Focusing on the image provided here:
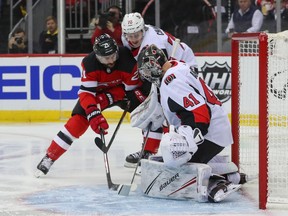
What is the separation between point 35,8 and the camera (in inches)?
327

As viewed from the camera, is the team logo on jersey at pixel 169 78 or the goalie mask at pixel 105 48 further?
the goalie mask at pixel 105 48

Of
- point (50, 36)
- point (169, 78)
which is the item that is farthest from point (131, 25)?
point (50, 36)

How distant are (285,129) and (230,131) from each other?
46cm

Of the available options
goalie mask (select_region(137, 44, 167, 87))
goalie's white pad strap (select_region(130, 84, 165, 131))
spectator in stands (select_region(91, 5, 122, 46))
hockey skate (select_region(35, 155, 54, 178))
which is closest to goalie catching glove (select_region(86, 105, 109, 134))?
goalie's white pad strap (select_region(130, 84, 165, 131))

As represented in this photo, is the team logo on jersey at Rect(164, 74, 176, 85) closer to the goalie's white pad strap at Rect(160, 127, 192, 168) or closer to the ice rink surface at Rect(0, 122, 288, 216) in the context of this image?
the goalie's white pad strap at Rect(160, 127, 192, 168)

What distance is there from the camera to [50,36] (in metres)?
8.27

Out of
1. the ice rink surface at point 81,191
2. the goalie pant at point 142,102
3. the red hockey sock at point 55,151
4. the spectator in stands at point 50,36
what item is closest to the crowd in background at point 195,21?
the spectator in stands at point 50,36

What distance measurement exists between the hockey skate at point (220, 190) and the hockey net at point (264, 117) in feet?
0.54

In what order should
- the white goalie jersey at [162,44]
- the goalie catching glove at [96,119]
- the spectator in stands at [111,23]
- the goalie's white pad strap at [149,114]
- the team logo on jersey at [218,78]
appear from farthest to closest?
1. the team logo on jersey at [218,78]
2. the spectator in stands at [111,23]
3. the white goalie jersey at [162,44]
4. the goalie catching glove at [96,119]
5. the goalie's white pad strap at [149,114]

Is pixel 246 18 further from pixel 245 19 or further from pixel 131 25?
pixel 131 25

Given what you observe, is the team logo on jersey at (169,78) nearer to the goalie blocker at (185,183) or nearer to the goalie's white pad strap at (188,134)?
the goalie's white pad strap at (188,134)

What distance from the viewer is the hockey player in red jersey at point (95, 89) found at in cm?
473

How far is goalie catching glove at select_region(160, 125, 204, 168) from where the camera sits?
3.95 m

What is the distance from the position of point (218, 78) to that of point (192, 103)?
12.7 feet
